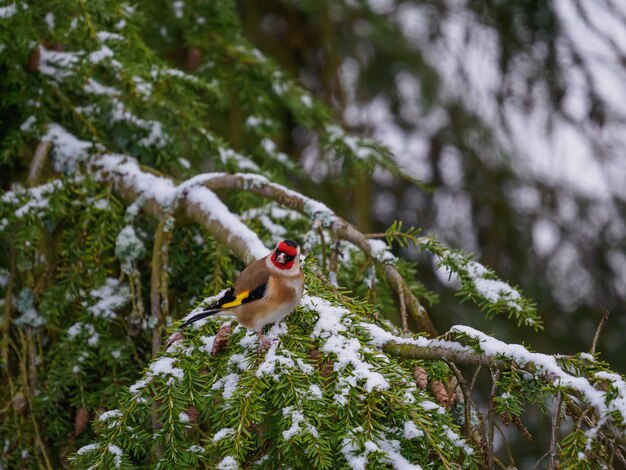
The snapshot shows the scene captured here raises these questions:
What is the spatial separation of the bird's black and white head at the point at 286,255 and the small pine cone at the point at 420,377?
0.50 metres

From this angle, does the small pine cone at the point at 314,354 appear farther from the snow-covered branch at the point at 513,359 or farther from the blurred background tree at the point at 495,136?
the blurred background tree at the point at 495,136

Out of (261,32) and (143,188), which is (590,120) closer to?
(261,32)

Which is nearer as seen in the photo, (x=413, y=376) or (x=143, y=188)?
(x=413, y=376)

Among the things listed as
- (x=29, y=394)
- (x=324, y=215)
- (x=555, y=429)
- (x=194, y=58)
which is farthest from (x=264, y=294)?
(x=194, y=58)

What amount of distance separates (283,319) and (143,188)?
895mm

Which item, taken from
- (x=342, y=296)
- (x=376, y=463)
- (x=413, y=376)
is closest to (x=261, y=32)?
(x=342, y=296)

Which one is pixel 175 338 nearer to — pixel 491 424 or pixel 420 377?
pixel 420 377

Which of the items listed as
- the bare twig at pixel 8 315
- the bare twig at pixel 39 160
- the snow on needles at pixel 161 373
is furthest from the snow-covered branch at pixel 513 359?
the bare twig at pixel 39 160

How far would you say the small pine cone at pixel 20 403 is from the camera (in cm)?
245

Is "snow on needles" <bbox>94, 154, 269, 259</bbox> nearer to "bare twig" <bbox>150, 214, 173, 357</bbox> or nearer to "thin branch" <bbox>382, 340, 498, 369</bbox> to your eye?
"bare twig" <bbox>150, 214, 173, 357</bbox>

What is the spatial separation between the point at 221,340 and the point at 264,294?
17cm

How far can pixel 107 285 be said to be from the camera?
256 cm

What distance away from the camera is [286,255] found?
2.25 m

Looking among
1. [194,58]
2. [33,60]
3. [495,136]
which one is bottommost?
[495,136]
